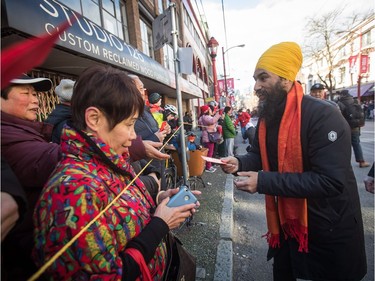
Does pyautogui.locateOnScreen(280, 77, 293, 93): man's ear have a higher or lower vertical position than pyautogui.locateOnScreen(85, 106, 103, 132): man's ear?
higher

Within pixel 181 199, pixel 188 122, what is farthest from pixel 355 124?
pixel 188 122

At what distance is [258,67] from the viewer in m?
1.88

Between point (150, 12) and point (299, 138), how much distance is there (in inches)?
465

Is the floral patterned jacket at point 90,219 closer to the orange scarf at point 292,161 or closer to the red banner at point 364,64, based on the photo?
the orange scarf at point 292,161

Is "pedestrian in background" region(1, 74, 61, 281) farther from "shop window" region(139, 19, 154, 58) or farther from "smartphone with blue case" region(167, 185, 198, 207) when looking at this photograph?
"shop window" region(139, 19, 154, 58)

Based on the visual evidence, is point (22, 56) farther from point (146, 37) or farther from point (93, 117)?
point (146, 37)

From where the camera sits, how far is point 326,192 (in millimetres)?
1419

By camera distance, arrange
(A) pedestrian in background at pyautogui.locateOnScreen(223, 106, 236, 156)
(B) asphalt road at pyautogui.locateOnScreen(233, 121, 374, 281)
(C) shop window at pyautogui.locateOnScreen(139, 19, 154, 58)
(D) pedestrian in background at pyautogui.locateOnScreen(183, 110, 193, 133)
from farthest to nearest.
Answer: (C) shop window at pyautogui.locateOnScreen(139, 19, 154, 58) → (A) pedestrian in background at pyautogui.locateOnScreen(223, 106, 236, 156) → (D) pedestrian in background at pyautogui.locateOnScreen(183, 110, 193, 133) → (B) asphalt road at pyautogui.locateOnScreen(233, 121, 374, 281)

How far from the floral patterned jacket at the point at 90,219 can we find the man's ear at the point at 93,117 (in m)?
0.06

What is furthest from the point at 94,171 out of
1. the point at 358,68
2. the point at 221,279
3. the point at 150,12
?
the point at 358,68

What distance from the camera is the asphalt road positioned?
2703mm

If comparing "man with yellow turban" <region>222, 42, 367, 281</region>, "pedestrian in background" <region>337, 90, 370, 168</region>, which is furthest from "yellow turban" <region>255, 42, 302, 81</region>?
"pedestrian in background" <region>337, 90, 370, 168</region>

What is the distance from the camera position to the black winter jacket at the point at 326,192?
1415 millimetres

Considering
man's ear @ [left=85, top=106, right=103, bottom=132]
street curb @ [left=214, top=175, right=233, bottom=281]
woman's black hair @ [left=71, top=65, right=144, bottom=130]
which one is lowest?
street curb @ [left=214, top=175, right=233, bottom=281]
